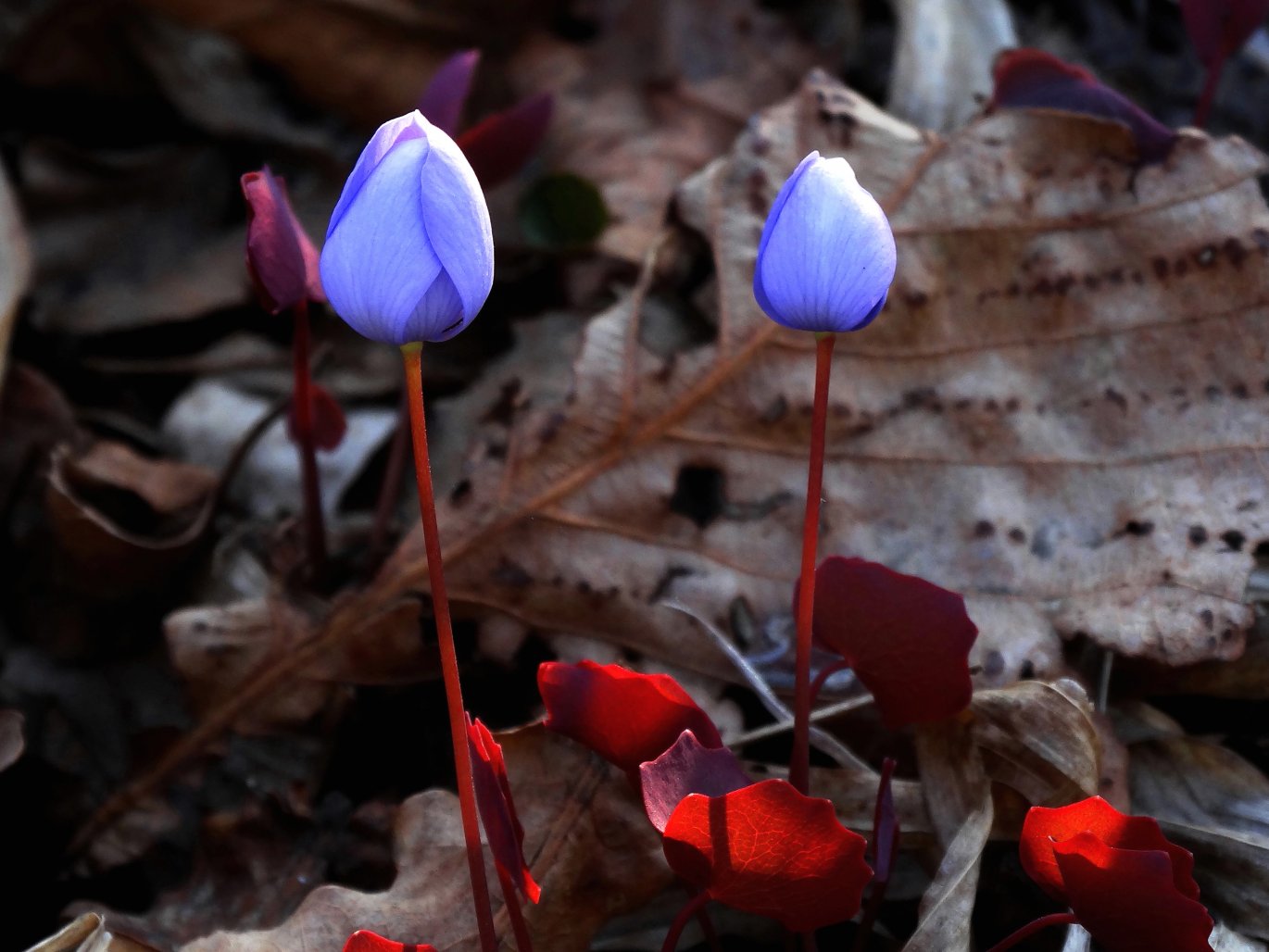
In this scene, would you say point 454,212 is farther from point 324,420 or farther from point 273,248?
point 324,420

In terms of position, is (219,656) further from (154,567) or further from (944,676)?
(944,676)

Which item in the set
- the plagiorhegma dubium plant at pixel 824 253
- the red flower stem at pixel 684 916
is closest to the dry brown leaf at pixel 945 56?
→ the plagiorhegma dubium plant at pixel 824 253

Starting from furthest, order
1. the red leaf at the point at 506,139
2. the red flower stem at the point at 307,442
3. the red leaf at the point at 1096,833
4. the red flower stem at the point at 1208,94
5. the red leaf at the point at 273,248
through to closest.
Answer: the red flower stem at the point at 1208,94 → the red leaf at the point at 506,139 → the red flower stem at the point at 307,442 → the red leaf at the point at 273,248 → the red leaf at the point at 1096,833

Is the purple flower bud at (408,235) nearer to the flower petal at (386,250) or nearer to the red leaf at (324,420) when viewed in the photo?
the flower petal at (386,250)

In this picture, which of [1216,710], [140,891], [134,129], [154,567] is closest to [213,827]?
[140,891]

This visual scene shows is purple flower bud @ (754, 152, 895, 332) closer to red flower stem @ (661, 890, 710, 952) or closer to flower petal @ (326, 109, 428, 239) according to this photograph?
flower petal @ (326, 109, 428, 239)

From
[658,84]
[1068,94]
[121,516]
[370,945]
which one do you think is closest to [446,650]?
[370,945]

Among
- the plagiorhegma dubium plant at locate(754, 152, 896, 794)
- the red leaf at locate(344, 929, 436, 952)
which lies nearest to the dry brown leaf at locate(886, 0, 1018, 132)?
the plagiorhegma dubium plant at locate(754, 152, 896, 794)
